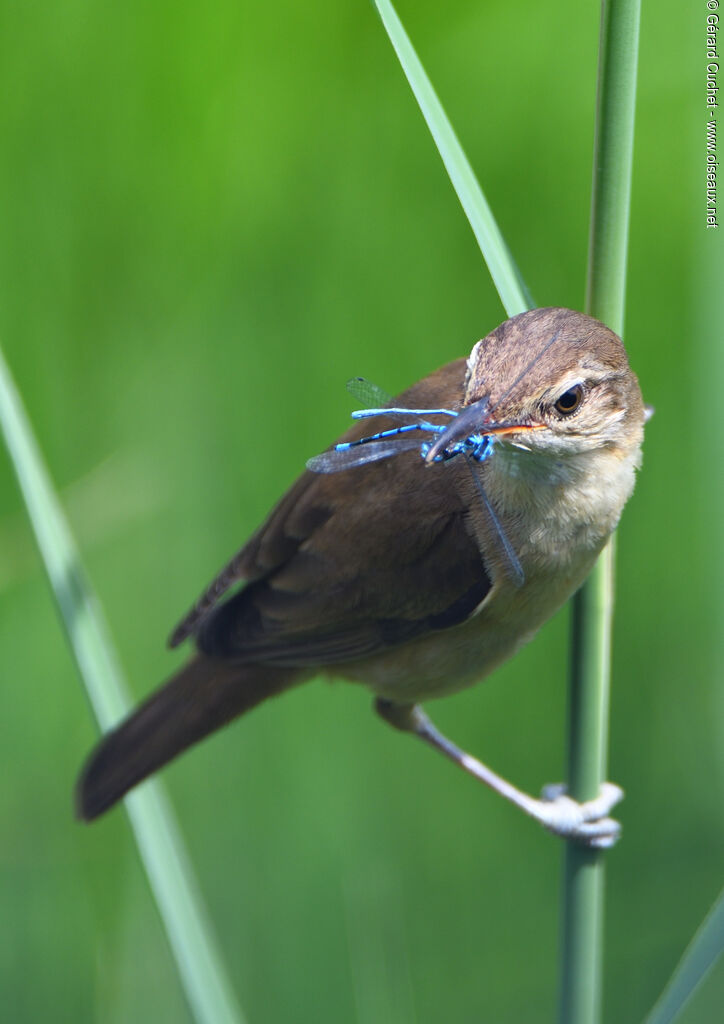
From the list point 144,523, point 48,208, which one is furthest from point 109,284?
point 144,523

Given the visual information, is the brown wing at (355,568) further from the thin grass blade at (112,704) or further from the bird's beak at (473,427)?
the thin grass blade at (112,704)

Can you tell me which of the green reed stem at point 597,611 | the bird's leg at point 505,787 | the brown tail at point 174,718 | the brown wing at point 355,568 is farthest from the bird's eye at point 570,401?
the brown tail at point 174,718

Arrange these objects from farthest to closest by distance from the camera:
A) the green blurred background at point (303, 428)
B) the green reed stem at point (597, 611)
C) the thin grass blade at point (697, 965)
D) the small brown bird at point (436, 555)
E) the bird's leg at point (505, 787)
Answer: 1. the green blurred background at point (303, 428)
2. the bird's leg at point (505, 787)
3. the small brown bird at point (436, 555)
4. the green reed stem at point (597, 611)
5. the thin grass blade at point (697, 965)

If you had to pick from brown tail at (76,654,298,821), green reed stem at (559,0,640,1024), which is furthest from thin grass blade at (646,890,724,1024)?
brown tail at (76,654,298,821)

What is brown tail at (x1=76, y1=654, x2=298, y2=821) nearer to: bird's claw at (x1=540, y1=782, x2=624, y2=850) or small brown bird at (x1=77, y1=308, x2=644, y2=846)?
small brown bird at (x1=77, y1=308, x2=644, y2=846)

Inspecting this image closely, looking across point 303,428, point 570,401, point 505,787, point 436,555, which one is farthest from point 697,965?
point 303,428

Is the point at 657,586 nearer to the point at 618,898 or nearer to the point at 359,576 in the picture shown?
the point at 618,898
